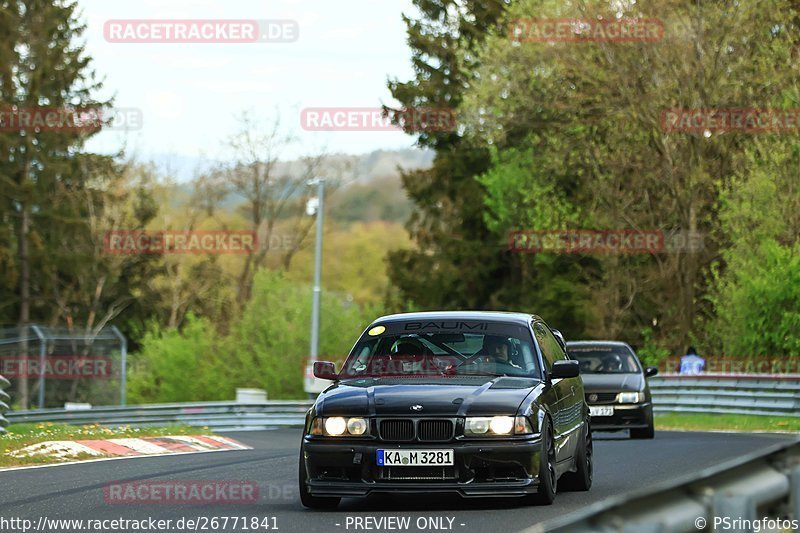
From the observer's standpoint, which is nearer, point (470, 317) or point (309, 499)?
point (309, 499)

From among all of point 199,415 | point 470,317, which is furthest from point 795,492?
point 199,415

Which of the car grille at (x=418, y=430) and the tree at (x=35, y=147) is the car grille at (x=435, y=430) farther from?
the tree at (x=35, y=147)

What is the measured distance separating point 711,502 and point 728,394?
2729 cm

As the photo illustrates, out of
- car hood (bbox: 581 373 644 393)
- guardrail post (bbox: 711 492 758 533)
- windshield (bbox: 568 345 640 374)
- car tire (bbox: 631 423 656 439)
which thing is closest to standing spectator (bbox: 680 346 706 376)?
windshield (bbox: 568 345 640 374)

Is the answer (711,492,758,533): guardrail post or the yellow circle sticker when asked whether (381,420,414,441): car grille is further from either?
(711,492,758,533): guardrail post

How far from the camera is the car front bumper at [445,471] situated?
10.9 meters

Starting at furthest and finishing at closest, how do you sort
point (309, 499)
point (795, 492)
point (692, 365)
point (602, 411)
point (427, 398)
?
point (692, 365) → point (602, 411) → point (309, 499) → point (427, 398) → point (795, 492)

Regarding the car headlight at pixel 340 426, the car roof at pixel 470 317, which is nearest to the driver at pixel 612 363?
the car roof at pixel 470 317

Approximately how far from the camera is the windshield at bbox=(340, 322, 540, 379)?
12.1 m

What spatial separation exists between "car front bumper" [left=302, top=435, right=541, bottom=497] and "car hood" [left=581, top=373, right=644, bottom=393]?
12.7 m

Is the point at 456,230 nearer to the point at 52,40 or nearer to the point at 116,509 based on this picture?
the point at 52,40

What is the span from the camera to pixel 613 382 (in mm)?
23828

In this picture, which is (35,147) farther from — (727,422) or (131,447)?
(131,447)

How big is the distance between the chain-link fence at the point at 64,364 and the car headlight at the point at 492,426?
1042 inches
